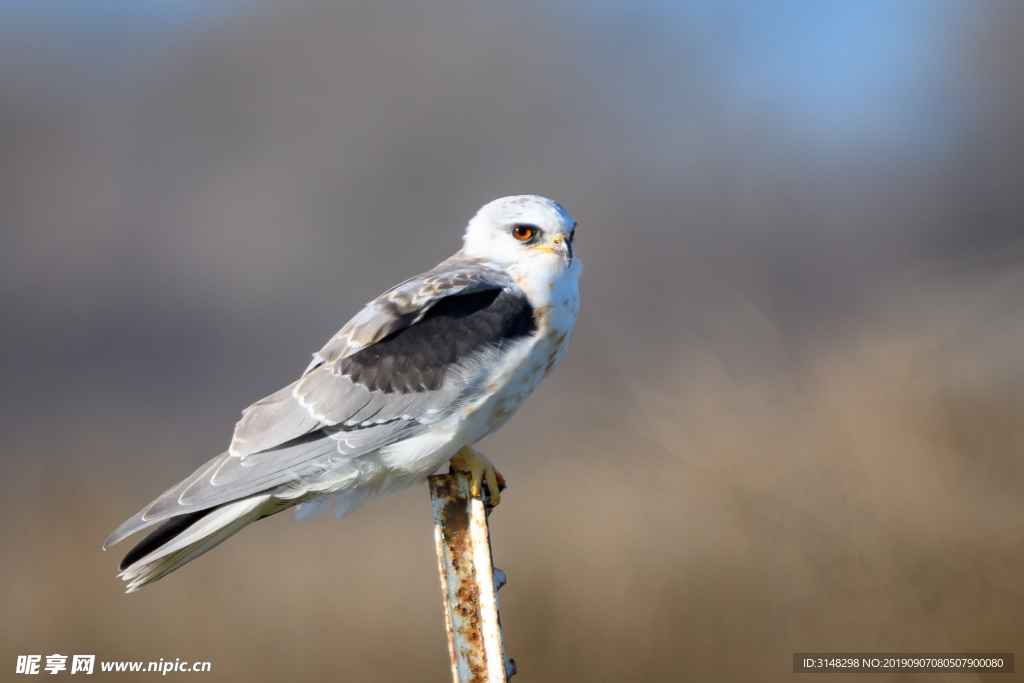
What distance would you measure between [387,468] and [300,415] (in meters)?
0.34

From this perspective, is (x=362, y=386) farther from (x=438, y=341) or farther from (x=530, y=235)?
(x=530, y=235)

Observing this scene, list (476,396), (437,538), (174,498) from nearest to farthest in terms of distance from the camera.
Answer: (437,538) < (174,498) < (476,396)

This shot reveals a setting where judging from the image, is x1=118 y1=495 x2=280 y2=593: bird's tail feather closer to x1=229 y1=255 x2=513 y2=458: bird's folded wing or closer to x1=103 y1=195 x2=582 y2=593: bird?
x1=103 y1=195 x2=582 y2=593: bird

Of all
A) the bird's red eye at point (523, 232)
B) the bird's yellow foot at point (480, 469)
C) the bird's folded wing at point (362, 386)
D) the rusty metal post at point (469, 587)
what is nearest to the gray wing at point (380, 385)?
the bird's folded wing at point (362, 386)

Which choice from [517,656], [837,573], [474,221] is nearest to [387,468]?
[474,221]

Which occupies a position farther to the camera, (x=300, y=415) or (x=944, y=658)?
(x=944, y=658)

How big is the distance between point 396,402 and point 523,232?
2.74 feet

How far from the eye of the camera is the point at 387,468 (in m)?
2.41

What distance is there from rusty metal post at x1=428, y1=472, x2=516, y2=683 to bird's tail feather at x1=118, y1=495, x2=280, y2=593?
2.58 ft

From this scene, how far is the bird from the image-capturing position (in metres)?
2.27

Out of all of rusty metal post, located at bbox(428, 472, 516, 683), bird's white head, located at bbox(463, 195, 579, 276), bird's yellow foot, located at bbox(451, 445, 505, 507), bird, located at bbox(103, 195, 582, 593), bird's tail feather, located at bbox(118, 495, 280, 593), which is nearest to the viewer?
rusty metal post, located at bbox(428, 472, 516, 683)

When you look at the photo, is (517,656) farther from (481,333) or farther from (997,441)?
(997,441)

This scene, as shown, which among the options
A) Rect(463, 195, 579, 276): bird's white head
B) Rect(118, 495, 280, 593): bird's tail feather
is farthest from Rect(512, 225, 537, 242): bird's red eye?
Rect(118, 495, 280, 593): bird's tail feather

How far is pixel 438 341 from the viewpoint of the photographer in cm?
238
